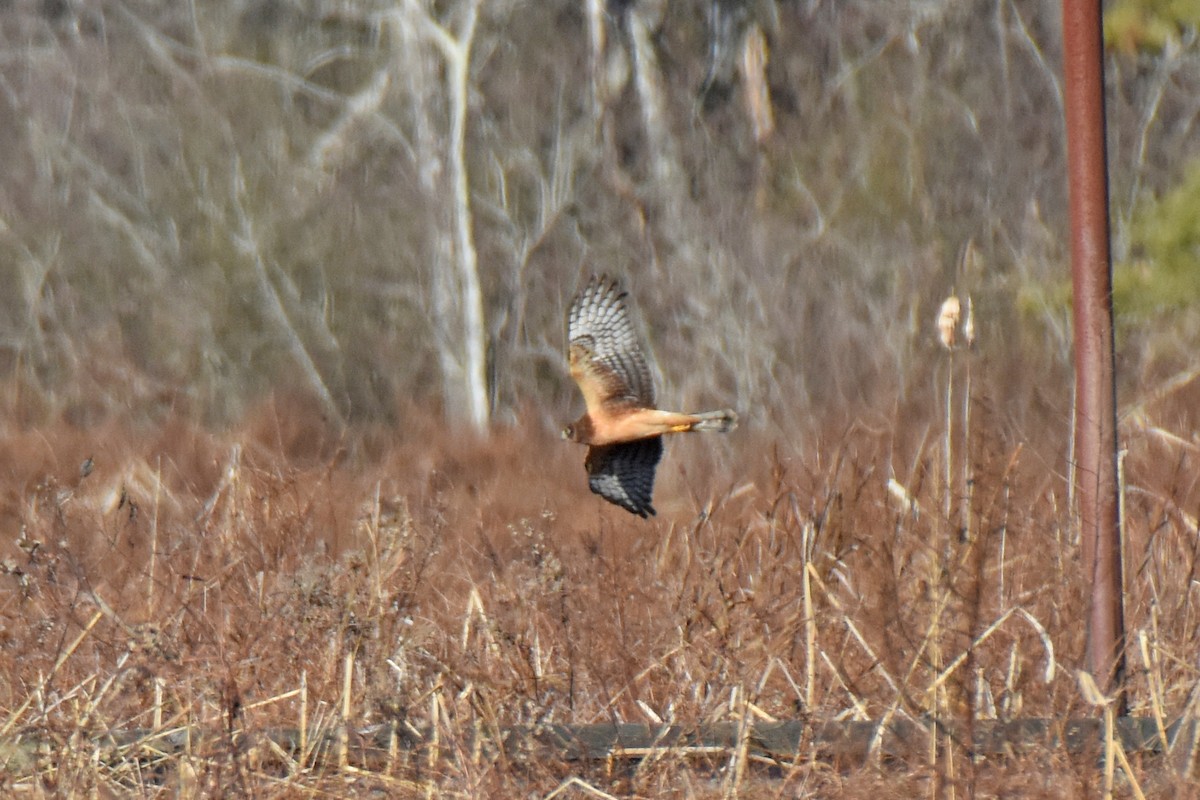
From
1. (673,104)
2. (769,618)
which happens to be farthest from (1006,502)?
(673,104)

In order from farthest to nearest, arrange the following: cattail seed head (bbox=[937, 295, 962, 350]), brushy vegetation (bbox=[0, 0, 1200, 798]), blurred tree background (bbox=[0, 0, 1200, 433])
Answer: blurred tree background (bbox=[0, 0, 1200, 433]), cattail seed head (bbox=[937, 295, 962, 350]), brushy vegetation (bbox=[0, 0, 1200, 798])

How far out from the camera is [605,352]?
598 cm

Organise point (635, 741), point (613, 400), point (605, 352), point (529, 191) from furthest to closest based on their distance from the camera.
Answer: point (529, 191)
point (605, 352)
point (613, 400)
point (635, 741)

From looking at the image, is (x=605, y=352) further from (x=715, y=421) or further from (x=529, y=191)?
(x=529, y=191)

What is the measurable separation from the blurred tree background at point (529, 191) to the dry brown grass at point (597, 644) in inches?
345

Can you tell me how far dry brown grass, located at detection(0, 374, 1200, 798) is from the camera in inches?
147

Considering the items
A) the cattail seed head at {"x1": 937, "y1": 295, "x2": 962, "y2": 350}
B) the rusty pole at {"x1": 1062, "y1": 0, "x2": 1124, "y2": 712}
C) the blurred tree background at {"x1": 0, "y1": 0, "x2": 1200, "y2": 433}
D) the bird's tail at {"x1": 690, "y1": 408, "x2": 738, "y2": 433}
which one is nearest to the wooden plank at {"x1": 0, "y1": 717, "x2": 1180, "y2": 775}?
the rusty pole at {"x1": 1062, "y1": 0, "x2": 1124, "y2": 712}

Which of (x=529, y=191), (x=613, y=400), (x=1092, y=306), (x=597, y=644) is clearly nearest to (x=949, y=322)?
(x=1092, y=306)

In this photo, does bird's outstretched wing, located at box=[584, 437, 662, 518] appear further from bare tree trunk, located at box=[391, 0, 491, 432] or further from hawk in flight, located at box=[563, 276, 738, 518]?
bare tree trunk, located at box=[391, 0, 491, 432]

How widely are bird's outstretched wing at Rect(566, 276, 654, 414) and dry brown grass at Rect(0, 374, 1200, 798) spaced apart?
550mm

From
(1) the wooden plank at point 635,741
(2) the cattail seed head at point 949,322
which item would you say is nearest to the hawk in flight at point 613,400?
(2) the cattail seed head at point 949,322

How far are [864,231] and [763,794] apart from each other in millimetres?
15824

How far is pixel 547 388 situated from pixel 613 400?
14414 millimetres

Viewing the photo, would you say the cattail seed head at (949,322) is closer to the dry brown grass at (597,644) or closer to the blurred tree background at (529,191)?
the dry brown grass at (597,644)
